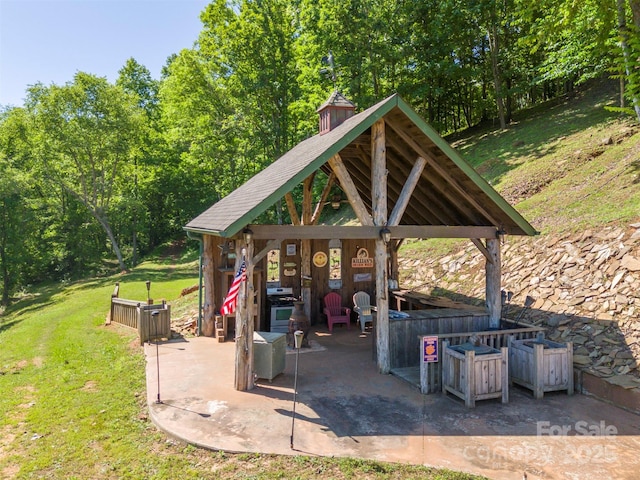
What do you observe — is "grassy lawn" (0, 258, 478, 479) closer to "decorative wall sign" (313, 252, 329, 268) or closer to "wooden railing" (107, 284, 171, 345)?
"wooden railing" (107, 284, 171, 345)

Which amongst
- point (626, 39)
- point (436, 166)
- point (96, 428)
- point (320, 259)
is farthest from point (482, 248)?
point (96, 428)

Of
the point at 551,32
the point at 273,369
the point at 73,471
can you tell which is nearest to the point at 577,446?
the point at 273,369

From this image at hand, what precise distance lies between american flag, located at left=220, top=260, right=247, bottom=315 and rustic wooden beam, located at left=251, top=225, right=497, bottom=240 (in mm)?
690

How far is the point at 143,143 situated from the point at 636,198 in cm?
3536

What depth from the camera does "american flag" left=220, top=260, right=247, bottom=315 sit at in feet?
26.8

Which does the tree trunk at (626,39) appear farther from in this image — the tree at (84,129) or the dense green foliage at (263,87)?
the tree at (84,129)

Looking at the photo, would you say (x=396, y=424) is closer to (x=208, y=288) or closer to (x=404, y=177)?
(x=404, y=177)

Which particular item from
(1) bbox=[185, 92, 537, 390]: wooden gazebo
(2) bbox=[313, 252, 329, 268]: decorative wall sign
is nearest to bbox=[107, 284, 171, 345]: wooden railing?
(1) bbox=[185, 92, 537, 390]: wooden gazebo

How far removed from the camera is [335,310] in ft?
46.7

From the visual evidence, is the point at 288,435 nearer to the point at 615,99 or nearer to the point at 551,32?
the point at 551,32

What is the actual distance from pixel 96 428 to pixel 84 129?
92.9ft

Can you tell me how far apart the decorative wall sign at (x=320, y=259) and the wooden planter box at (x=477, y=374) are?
6.78 meters

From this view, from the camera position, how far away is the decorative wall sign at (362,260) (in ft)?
48.3

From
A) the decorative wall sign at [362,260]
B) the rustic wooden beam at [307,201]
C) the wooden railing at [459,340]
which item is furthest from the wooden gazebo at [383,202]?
the decorative wall sign at [362,260]
